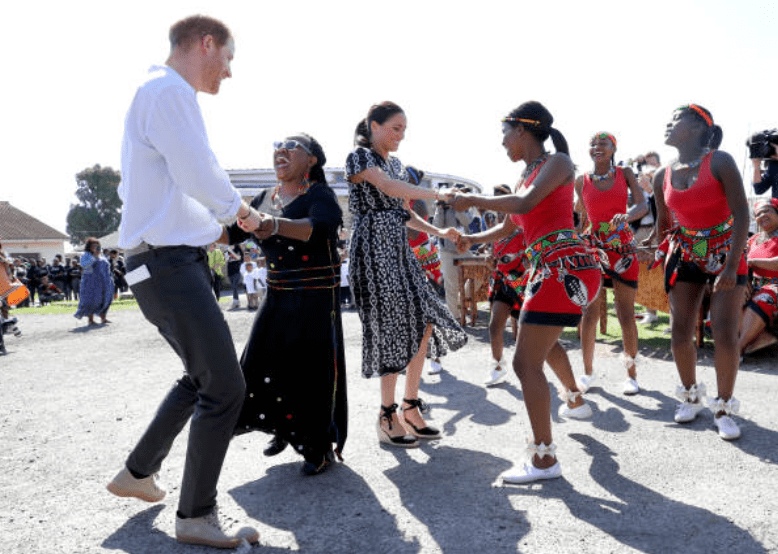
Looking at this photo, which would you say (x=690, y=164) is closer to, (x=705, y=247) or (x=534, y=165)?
(x=705, y=247)

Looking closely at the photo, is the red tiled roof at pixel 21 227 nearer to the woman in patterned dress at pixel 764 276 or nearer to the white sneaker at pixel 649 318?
the white sneaker at pixel 649 318

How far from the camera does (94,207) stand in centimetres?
7231

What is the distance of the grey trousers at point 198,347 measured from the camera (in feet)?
8.23

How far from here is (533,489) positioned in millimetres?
3160

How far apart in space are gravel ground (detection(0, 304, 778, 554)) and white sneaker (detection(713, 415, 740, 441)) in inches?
3.1

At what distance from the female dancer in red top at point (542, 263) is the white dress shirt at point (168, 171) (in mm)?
1436

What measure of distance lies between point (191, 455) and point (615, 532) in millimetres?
1865

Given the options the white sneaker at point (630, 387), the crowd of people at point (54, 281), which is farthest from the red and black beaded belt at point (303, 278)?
the crowd of people at point (54, 281)

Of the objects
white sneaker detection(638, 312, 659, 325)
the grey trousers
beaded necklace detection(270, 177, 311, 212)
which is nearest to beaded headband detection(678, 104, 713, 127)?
beaded necklace detection(270, 177, 311, 212)

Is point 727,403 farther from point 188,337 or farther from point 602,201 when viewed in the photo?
point 188,337

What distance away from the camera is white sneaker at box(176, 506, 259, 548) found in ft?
8.48

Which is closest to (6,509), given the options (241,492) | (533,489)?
(241,492)

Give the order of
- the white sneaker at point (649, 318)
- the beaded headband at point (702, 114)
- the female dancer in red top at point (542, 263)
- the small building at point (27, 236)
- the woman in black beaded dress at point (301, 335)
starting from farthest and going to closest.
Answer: the small building at point (27, 236) → the white sneaker at point (649, 318) → the beaded headband at point (702, 114) → the woman in black beaded dress at point (301, 335) → the female dancer in red top at point (542, 263)

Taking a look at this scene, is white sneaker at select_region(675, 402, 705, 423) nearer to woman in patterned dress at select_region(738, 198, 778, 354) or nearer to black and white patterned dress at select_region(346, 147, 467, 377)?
black and white patterned dress at select_region(346, 147, 467, 377)
